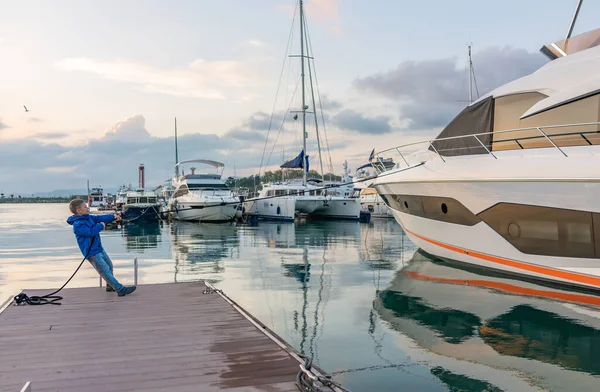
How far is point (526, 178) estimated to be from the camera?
1164 cm

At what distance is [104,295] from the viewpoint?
9.02 metres

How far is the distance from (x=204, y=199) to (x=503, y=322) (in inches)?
1414

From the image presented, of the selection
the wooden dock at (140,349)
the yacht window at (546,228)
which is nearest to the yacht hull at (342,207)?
the yacht window at (546,228)

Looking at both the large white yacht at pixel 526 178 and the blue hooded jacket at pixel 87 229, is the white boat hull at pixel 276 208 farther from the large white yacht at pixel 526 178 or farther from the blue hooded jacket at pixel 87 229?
the blue hooded jacket at pixel 87 229

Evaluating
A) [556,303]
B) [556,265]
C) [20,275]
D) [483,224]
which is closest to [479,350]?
[556,303]

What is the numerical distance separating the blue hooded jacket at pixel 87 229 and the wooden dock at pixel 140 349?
2.75 feet

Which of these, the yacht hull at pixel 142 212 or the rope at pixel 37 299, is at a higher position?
the yacht hull at pixel 142 212

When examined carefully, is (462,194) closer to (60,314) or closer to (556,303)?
(556,303)

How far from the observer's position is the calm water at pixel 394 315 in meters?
6.70

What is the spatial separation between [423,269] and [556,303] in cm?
523

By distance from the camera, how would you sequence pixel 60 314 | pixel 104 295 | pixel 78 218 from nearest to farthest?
pixel 60 314, pixel 78 218, pixel 104 295

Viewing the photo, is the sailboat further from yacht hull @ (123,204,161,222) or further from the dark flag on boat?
yacht hull @ (123,204,161,222)

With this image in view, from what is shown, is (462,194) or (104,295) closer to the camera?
(104,295)

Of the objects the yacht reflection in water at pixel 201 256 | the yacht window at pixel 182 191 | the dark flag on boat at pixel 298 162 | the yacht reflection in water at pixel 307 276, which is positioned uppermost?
the dark flag on boat at pixel 298 162
